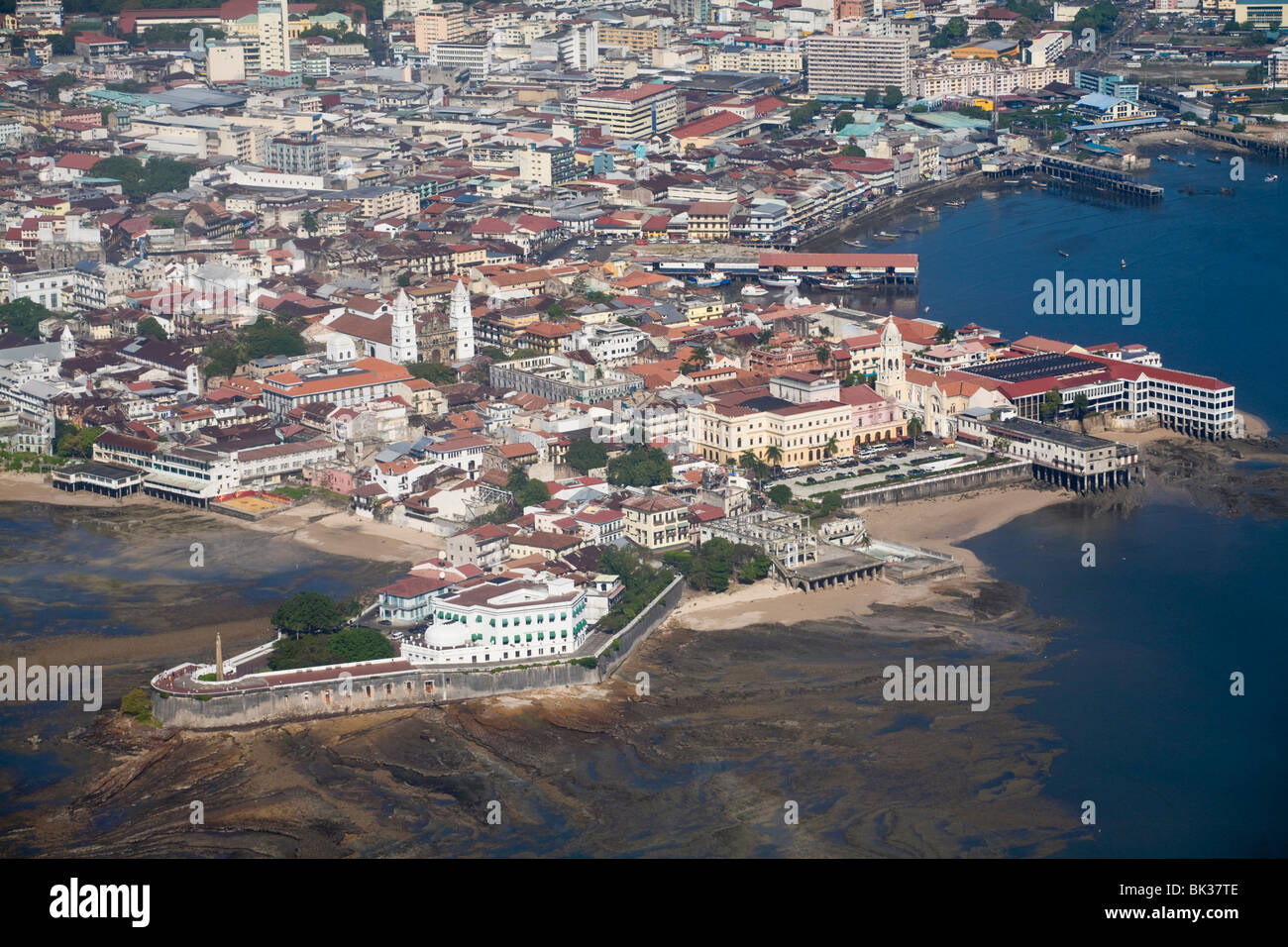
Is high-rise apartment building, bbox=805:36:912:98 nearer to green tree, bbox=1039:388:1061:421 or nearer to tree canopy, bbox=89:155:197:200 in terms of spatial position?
tree canopy, bbox=89:155:197:200

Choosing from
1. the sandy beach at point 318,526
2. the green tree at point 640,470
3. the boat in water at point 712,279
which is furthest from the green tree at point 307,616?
the boat in water at point 712,279

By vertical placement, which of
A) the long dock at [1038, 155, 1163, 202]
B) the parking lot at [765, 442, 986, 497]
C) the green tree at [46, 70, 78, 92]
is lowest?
the parking lot at [765, 442, 986, 497]

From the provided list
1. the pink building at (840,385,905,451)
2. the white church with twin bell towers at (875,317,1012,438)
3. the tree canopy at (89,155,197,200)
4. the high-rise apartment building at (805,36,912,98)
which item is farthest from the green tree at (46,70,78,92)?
the pink building at (840,385,905,451)

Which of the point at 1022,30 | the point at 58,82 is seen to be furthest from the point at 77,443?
the point at 1022,30

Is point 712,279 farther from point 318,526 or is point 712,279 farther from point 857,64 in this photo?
point 857,64

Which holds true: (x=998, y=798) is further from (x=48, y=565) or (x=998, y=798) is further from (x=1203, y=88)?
(x=1203, y=88)

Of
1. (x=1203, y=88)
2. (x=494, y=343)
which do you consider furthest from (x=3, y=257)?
(x=1203, y=88)
